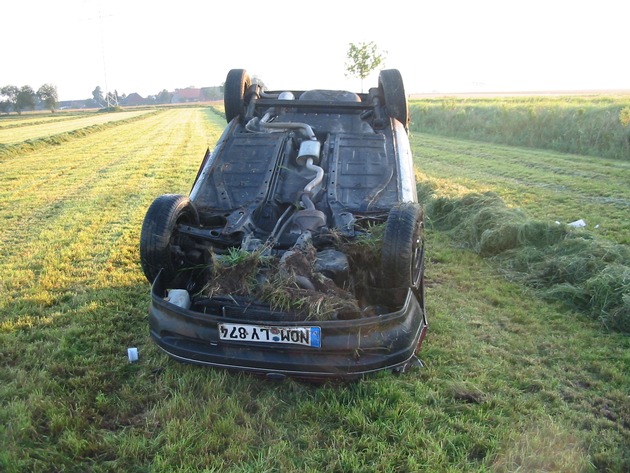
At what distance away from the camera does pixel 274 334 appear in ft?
10.1

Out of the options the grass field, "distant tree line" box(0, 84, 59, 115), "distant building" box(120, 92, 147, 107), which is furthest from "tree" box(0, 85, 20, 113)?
the grass field

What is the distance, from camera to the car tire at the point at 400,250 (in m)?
3.51

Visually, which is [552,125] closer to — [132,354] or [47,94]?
[132,354]

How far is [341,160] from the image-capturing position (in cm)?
527

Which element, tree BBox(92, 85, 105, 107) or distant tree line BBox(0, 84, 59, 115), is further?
tree BBox(92, 85, 105, 107)

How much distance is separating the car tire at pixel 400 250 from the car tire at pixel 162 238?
5.23 ft

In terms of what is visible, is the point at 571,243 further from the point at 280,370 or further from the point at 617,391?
the point at 280,370

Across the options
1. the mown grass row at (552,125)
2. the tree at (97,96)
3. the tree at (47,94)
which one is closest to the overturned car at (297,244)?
the mown grass row at (552,125)

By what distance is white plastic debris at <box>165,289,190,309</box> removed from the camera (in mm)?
3625

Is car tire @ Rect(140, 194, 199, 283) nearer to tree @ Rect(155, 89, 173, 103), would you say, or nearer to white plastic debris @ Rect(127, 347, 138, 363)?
white plastic debris @ Rect(127, 347, 138, 363)

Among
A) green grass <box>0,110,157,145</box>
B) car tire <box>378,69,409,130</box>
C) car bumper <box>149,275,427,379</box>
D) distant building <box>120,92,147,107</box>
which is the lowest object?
car bumper <box>149,275,427,379</box>

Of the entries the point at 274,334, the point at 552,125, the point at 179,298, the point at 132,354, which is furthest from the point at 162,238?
the point at 552,125

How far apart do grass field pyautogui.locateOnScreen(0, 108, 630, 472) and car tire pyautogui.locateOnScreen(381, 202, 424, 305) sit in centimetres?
61

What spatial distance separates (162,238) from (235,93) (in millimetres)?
2859
